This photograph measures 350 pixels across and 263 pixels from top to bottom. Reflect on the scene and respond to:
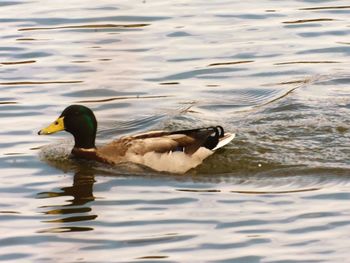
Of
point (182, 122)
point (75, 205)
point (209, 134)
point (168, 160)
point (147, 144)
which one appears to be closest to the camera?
point (75, 205)

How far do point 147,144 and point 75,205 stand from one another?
2.08 meters

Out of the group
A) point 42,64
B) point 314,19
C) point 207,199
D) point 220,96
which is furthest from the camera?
point 314,19

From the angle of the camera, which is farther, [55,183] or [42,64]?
[42,64]

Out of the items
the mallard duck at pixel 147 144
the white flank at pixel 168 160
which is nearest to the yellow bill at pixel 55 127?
the mallard duck at pixel 147 144

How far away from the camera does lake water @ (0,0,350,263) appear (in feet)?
38.7

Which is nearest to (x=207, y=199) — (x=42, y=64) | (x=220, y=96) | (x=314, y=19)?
(x=220, y=96)

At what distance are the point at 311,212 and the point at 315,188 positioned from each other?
100 cm

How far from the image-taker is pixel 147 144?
15180 mm

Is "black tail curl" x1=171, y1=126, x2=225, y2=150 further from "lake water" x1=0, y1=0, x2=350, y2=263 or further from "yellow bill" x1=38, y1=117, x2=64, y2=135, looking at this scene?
"yellow bill" x1=38, y1=117, x2=64, y2=135

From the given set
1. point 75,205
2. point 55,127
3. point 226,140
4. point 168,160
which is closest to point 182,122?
point 226,140

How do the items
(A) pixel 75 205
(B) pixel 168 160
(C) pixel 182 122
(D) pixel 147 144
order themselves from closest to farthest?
(A) pixel 75 205, (B) pixel 168 160, (D) pixel 147 144, (C) pixel 182 122

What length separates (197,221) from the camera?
1226 centimetres

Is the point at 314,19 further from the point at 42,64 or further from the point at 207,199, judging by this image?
the point at 207,199

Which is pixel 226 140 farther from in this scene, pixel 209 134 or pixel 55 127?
pixel 55 127
